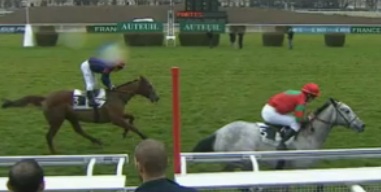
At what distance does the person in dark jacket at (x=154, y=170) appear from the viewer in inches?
124

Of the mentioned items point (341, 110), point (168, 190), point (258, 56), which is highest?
point (168, 190)

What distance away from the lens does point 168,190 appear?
313 centimetres

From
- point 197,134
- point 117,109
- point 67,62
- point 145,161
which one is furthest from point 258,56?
point 145,161

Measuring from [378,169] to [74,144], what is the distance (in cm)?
714

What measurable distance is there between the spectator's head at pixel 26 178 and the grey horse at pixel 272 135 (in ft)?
14.5

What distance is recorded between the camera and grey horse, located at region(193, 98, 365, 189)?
300 inches

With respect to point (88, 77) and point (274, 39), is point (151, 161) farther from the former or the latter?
point (274, 39)

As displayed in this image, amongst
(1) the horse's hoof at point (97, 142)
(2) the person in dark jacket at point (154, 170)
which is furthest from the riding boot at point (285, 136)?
(2) the person in dark jacket at point (154, 170)

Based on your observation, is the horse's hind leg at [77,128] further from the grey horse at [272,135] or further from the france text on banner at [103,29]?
the france text on banner at [103,29]

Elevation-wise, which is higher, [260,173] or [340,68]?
[260,173]

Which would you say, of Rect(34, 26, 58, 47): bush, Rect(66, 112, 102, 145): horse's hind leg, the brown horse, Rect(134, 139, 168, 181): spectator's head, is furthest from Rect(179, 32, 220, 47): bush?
Rect(134, 139, 168, 181): spectator's head

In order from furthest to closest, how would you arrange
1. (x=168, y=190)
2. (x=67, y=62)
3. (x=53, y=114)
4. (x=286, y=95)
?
(x=67, y=62), (x=53, y=114), (x=286, y=95), (x=168, y=190)

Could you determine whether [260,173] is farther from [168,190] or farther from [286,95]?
[286,95]

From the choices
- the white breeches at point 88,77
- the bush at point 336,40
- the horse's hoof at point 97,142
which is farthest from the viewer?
the bush at point 336,40
